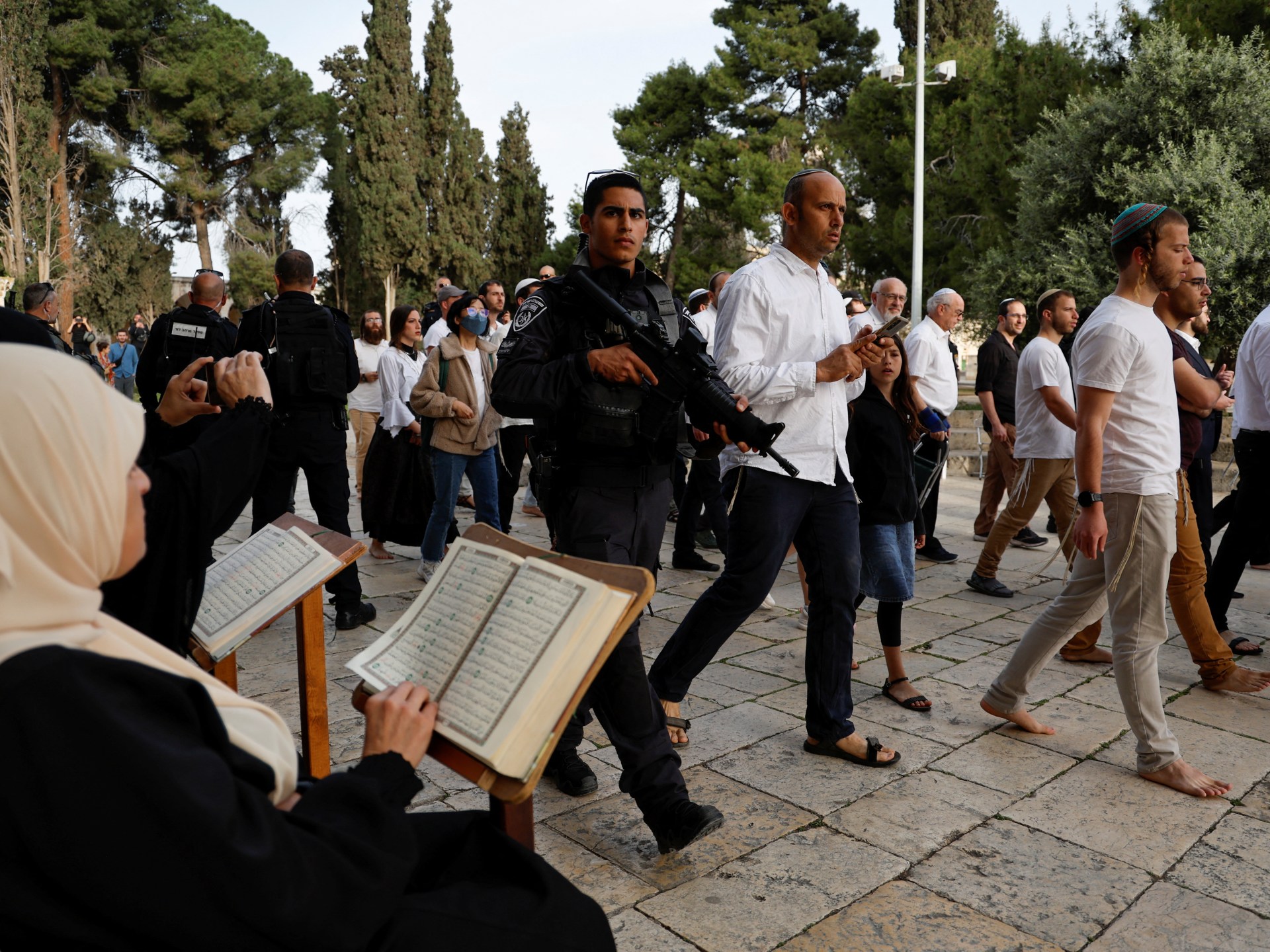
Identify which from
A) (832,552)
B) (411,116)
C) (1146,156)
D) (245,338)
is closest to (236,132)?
(411,116)

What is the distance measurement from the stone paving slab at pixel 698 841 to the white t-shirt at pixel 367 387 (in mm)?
6678

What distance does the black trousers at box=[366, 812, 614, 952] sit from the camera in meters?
1.30

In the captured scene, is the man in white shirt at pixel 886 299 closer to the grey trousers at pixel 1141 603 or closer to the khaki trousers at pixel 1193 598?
the khaki trousers at pixel 1193 598

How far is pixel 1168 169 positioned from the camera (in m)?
14.4

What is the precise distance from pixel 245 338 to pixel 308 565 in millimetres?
2975

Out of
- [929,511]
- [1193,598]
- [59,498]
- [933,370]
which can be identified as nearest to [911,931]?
[59,498]

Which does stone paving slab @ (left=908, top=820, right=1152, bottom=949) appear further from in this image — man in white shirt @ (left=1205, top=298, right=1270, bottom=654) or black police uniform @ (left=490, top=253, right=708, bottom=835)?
man in white shirt @ (left=1205, top=298, right=1270, bottom=654)

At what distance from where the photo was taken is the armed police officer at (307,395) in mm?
4965

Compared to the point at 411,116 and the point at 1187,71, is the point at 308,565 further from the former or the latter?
the point at 411,116

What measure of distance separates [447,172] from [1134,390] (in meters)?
35.9

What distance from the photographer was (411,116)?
35000mm

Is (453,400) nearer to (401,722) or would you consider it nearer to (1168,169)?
(401,722)

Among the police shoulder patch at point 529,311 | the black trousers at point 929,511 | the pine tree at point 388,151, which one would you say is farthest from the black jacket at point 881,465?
the pine tree at point 388,151

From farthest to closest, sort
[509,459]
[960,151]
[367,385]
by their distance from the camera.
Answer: [960,151], [367,385], [509,459]
